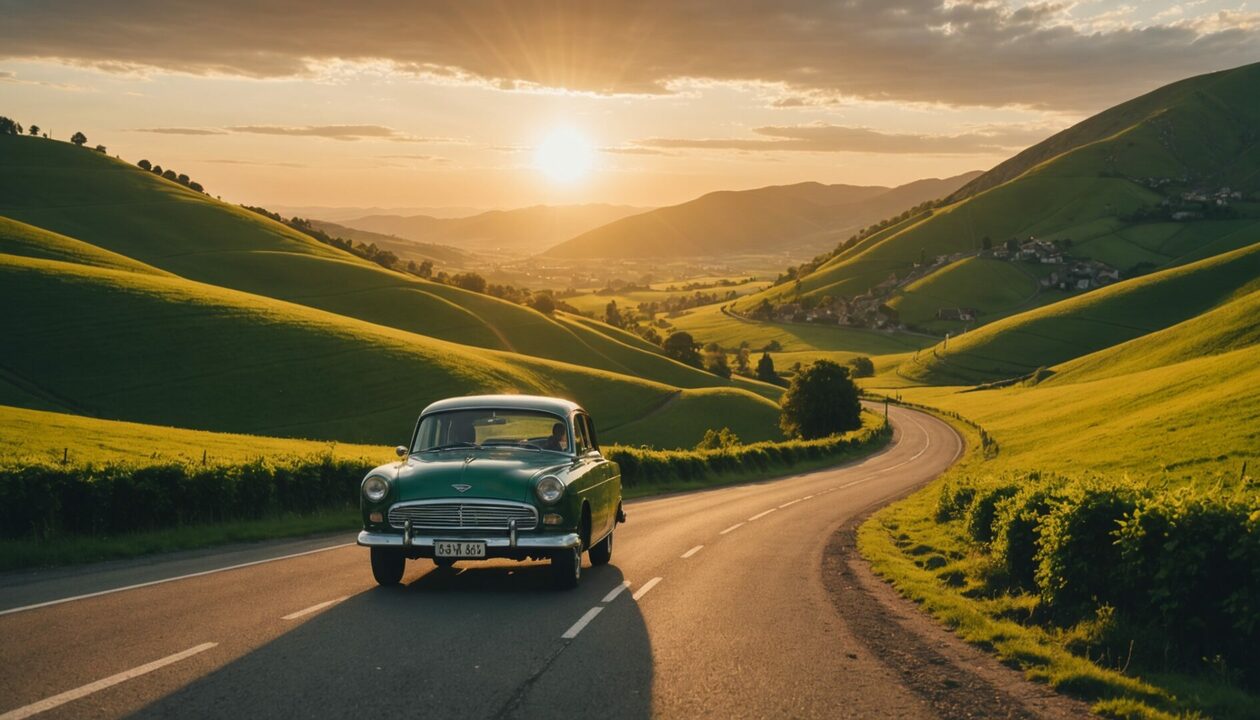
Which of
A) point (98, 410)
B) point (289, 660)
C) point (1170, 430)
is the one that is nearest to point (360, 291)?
point (98, 410)

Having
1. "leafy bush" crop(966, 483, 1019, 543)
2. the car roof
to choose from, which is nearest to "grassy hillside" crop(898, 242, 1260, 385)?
"leafy bush" crop(966, 483, 1019, 543)

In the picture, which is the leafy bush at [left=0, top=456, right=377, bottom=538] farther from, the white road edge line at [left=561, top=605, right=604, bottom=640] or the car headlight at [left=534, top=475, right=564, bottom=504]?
the white road edge line at [left=561, top=605, right=604, bottom=640]

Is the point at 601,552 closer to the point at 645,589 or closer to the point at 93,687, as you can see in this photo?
the point at 645,589

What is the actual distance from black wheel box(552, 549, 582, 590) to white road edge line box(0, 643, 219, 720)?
4932mm

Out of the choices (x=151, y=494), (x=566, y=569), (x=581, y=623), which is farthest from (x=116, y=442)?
(x=581, y=623)

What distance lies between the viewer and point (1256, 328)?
3501 inches

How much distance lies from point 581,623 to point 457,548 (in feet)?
7.58

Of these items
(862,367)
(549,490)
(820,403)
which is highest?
(862,367)

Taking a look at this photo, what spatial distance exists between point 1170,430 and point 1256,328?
49678 millimetres

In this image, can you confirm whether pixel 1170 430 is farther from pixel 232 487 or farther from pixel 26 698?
pixel 26 698

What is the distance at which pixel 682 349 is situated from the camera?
14362 cm

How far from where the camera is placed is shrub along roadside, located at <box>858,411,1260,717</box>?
9.29m

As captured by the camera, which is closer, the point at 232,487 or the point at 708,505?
the point at 232,487

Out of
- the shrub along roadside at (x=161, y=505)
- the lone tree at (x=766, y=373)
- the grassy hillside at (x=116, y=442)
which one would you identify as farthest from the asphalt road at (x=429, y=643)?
the lone tree at (x=766, y=373)
